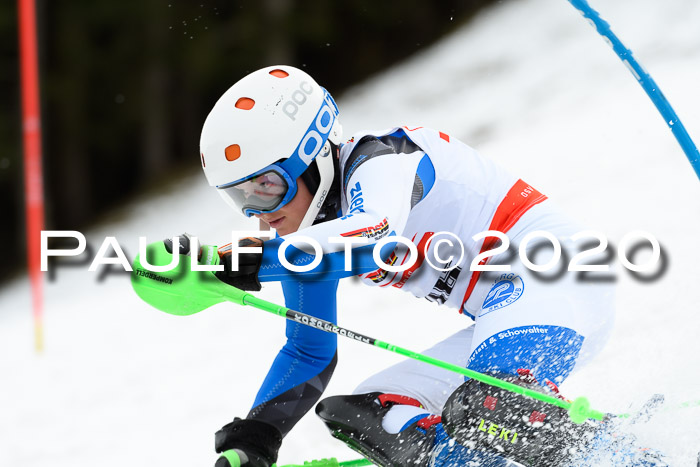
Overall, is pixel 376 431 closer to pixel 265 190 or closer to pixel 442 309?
pixel 265 190

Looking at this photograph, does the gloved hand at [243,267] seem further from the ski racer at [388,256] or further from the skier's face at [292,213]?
the skier's face at [292,213]

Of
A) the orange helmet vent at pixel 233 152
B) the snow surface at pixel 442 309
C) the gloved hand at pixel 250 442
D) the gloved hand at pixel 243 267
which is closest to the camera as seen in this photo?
the gloved hand at pixel 243 267

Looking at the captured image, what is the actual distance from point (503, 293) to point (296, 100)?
0.90m

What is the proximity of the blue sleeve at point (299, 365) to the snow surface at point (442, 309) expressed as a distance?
1.10m

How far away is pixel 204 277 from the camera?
2.64 metres

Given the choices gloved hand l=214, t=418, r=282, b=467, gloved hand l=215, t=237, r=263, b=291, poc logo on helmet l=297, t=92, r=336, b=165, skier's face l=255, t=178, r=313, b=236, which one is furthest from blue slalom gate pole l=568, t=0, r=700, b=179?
gloved hand l=214, t=418, r=282, b=467

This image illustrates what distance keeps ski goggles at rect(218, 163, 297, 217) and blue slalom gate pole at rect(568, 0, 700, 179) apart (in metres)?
1.09

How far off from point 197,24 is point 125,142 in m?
3.32

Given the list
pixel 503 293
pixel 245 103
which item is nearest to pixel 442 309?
pixel 503 293

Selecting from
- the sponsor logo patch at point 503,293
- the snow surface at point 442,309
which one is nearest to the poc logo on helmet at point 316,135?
the sponsor logo patch at point 503,293

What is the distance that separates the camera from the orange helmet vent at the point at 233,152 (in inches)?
114

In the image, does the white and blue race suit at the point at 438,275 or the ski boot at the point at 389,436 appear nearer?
the white and blue race suit at the point at 438,275

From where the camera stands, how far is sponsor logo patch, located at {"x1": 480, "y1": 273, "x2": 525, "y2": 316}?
9.65ft

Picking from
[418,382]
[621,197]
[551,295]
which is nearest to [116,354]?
[621,197]
